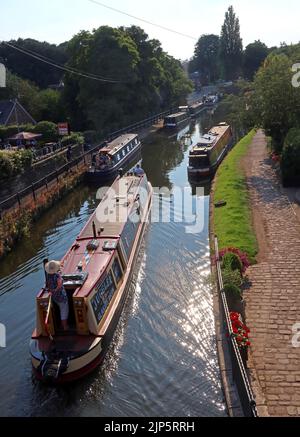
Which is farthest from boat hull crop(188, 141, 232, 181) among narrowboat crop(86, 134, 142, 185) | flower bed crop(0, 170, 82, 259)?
flower bed crop(0, 170, 82, 259)

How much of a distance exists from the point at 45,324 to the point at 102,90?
4534cm

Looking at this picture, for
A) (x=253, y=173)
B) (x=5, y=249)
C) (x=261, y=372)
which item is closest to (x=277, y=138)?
(x=253, y=173)

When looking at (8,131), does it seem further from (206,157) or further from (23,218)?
(23,218)

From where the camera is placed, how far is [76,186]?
33750mm

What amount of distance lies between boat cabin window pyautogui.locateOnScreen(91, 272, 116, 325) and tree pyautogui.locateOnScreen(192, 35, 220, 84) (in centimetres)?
13752

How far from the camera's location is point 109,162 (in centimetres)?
3584

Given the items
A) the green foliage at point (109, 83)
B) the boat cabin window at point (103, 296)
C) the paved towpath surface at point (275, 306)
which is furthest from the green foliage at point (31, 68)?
the boat cabin window at point (103, 296)

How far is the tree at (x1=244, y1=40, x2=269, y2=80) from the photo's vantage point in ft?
368

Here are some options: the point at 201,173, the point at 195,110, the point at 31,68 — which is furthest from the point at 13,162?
the point at 195,110

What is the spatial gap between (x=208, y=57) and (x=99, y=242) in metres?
139

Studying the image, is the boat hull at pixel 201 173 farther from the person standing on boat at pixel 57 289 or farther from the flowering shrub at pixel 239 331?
the person standing on boat at pixel 57 289
